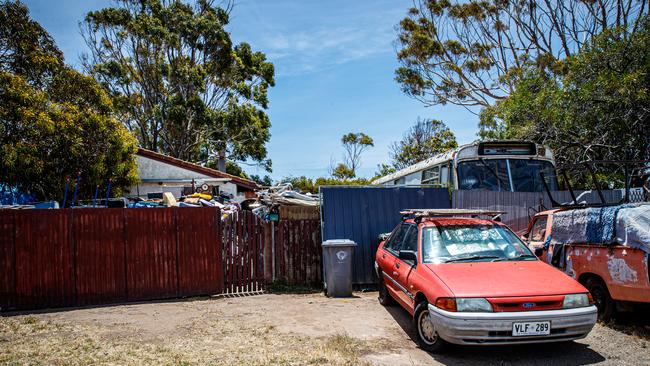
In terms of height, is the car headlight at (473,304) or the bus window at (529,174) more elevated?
the bus window at (529,174)

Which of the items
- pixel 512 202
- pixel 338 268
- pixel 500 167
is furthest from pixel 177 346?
A: pixel 500 167

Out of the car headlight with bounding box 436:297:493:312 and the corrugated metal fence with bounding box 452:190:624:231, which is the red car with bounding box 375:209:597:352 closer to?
the car headlight with bounding box 436:297:493:312

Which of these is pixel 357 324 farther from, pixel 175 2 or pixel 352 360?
A: pixel 175 2

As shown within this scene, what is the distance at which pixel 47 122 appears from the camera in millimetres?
13398

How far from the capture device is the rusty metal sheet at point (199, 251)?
29.4 feet

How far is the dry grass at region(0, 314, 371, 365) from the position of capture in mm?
5121

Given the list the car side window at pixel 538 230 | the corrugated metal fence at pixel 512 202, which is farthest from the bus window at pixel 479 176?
the car side window at pixel 538 230

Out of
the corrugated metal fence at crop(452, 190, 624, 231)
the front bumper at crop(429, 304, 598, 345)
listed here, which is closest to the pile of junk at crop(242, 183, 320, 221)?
the corrugated metal fence at crop(452, 190, 624, 231)

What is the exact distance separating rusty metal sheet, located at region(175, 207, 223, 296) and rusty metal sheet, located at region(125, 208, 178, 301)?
150 mm

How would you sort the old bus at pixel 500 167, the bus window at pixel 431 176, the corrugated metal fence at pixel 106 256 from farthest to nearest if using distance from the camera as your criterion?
the bus window at pixel 431 176 < the old bus at pixel 500 167 < the corrugated metal fence at pixel 106 256

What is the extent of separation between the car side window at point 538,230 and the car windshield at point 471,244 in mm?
1772

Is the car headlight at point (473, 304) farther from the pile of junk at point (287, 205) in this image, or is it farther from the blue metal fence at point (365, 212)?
the pile of junk at point (287, 205)

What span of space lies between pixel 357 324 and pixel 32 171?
1137 cm

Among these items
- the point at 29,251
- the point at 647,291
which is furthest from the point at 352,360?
the point at 29,251
